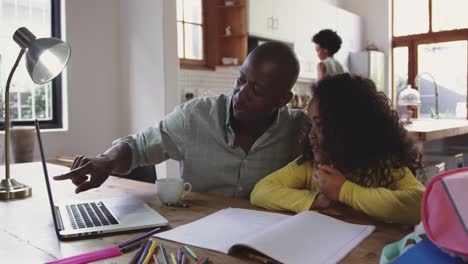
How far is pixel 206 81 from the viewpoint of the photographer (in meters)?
4.25

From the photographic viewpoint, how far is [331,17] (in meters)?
5.93

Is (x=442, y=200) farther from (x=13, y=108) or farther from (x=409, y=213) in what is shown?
(x=13, y=108)

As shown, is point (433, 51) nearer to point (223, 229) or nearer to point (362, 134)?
point (362, 134)

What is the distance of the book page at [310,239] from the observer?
783 mm

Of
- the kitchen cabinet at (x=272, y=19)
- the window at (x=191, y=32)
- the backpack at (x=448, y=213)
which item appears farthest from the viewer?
the kitchen cabinet at (x=272, y=19)

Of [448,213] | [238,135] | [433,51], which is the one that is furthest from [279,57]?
[433,51]

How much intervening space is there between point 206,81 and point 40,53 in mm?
2905

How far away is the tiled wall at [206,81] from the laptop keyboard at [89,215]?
280 cm

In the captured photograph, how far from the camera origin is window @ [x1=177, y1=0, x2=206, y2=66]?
13.1 ft

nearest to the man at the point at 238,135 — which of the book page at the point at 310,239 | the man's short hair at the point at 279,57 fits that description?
the man's short hair at the point at 279,57

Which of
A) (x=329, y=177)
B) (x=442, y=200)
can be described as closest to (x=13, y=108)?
(x=329, y=177)

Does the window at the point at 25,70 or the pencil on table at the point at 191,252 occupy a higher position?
the window at the point at 25,70

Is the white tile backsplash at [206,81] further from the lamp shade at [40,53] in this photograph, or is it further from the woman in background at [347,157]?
the woman in background at [347,157]

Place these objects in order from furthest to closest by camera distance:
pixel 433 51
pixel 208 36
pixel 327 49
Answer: pixel 433 51 < pixel 327 49 < pixel 208 36
